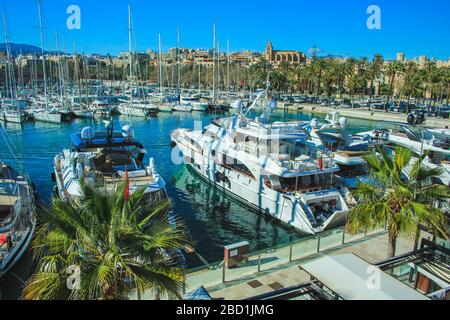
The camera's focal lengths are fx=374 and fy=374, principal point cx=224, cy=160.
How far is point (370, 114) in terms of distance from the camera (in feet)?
233

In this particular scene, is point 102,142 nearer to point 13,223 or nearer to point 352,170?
point 13,223

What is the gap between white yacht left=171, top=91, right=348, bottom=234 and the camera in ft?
68.2

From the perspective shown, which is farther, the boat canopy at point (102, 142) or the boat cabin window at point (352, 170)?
the boat cabin window at point (352, 170)

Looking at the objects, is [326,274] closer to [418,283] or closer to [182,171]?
[418,283]

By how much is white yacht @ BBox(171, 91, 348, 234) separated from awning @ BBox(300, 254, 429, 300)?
1188 cm

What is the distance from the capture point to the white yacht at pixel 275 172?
2080cm

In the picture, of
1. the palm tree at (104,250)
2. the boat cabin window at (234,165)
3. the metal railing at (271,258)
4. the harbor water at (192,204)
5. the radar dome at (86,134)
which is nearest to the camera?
the palm tree at (104,250)

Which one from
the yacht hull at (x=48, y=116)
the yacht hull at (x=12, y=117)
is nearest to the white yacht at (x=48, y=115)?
the yacht hull at (x=48, y=116)

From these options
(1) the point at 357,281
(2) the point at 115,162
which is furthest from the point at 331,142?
(1) the point at 357,281

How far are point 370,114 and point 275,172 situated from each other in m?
56.2

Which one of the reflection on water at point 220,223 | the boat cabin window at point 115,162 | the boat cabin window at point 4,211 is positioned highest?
the boat cabin window at point 115,162

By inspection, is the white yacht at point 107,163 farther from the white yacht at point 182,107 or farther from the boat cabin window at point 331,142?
the white yacht at point 182,107

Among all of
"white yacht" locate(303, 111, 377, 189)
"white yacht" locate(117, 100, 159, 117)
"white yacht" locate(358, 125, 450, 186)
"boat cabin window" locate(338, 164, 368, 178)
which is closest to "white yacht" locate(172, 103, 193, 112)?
"white yacht" locate(117, 100, 159, 117)

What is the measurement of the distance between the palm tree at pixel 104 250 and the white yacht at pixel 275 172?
47.3ft
